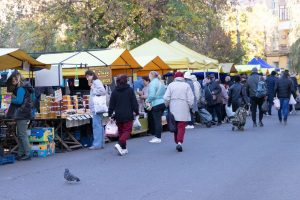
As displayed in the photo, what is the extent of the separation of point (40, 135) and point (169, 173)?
4010 mm

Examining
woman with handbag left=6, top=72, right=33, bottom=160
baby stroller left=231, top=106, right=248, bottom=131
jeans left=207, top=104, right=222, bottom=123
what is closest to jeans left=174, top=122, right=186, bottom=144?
woman with handbag left=6, top=72, right=33, bottom=160

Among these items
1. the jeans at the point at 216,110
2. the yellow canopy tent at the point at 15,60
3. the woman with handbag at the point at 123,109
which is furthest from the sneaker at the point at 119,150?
the jeans at the point at 216,110

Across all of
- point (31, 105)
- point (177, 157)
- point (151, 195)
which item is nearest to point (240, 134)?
point (177, 157)

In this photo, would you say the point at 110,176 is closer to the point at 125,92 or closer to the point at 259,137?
the point at 125,92

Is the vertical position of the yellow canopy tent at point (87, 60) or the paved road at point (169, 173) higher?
the yellow canopy tent at point (87, 60)

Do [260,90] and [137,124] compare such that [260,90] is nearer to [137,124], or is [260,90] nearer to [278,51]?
[137,124]

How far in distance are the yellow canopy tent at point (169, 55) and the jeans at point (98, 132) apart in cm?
746

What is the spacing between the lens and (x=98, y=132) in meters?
13.5

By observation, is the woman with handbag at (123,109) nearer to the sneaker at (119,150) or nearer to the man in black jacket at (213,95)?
the sneaker at (119,150)

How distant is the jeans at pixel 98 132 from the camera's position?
13.4 m

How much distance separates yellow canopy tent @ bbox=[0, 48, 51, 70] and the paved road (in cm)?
216

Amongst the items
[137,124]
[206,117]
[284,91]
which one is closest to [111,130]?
[137,124]

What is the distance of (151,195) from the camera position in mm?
7816

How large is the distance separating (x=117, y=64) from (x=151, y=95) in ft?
7.66
